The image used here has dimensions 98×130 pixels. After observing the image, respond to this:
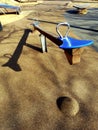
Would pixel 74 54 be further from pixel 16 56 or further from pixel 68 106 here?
pixel 16 56

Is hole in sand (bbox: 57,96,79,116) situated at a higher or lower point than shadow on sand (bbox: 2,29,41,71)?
higher

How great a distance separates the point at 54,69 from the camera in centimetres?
991

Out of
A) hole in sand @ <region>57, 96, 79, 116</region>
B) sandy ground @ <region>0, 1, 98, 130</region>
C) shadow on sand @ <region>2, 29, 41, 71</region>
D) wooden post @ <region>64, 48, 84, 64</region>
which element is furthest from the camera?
shadow on sand @ <region>2, 29, 41, 71</region>

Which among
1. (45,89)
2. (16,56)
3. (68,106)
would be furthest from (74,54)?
(16,56)

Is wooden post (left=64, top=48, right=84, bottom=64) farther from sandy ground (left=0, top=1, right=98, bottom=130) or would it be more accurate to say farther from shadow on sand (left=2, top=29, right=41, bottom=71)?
shadow on sand (left=2, top=29, right=41, bottom=71)

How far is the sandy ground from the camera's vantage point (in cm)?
643

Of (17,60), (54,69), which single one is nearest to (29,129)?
(54,69)

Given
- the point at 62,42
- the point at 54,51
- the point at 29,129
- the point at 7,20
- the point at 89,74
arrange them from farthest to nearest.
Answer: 1. the point at 7,20
2. the point at 54,51
3. the point at 89,74
4. the point at 62,42
5. the point at 29,129

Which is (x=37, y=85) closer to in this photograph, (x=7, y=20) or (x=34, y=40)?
(x=34, y=40)

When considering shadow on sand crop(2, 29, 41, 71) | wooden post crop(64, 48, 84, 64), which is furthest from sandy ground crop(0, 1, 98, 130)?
wooden post crop(64, 48, 84, 64)

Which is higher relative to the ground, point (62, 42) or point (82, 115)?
point (62, 42)

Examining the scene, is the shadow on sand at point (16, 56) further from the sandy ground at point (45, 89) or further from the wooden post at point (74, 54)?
the wooden post at point (74, 54)

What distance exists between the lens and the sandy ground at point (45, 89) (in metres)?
6.43

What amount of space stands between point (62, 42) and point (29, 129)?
3.55 meters
